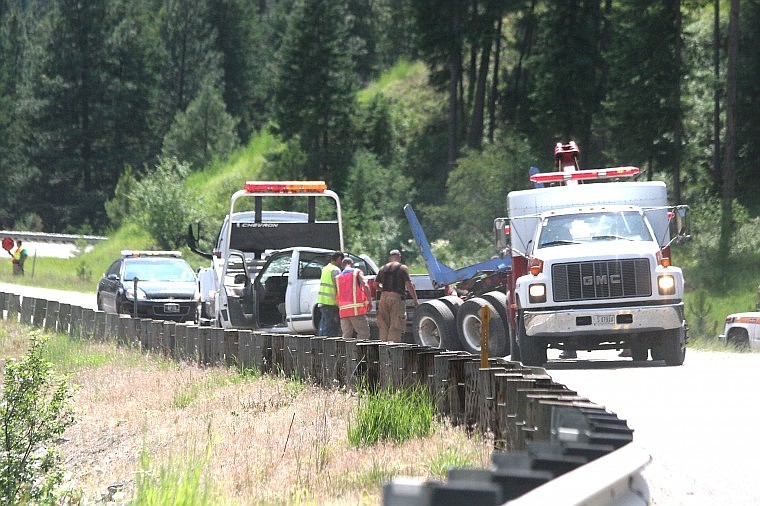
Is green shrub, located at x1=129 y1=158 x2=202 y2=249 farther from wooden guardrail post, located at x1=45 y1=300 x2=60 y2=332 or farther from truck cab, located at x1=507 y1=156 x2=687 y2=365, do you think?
truck cab, located at x1=507 y1=156 x2=687 y2=365

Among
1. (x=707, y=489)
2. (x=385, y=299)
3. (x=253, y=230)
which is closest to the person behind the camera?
(x=707, y=489)

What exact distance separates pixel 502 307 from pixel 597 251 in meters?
3.12

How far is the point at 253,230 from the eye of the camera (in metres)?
25.5

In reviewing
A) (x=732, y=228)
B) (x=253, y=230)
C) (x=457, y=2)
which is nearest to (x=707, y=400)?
(x=253, y=230)

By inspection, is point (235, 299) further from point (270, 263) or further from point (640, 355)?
point (640, 355)

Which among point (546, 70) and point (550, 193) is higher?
point (546, 70)

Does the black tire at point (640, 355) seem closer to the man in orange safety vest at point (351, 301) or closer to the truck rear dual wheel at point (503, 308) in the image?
the truck rear dual wheel at point (503, 308)

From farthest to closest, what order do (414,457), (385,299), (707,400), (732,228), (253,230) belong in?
(732,228)
(253,230)
(385,299)
(707,400)
(414,457)

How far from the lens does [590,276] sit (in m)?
18.6

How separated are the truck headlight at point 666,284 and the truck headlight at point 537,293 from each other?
1.54 metres

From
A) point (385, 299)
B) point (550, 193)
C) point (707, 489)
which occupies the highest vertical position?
point (550, 193)

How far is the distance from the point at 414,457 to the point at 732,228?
3614cm

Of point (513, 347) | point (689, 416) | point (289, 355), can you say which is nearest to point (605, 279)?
point (513, 347)

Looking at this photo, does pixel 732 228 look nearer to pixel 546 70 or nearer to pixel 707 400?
pixel 546 70
